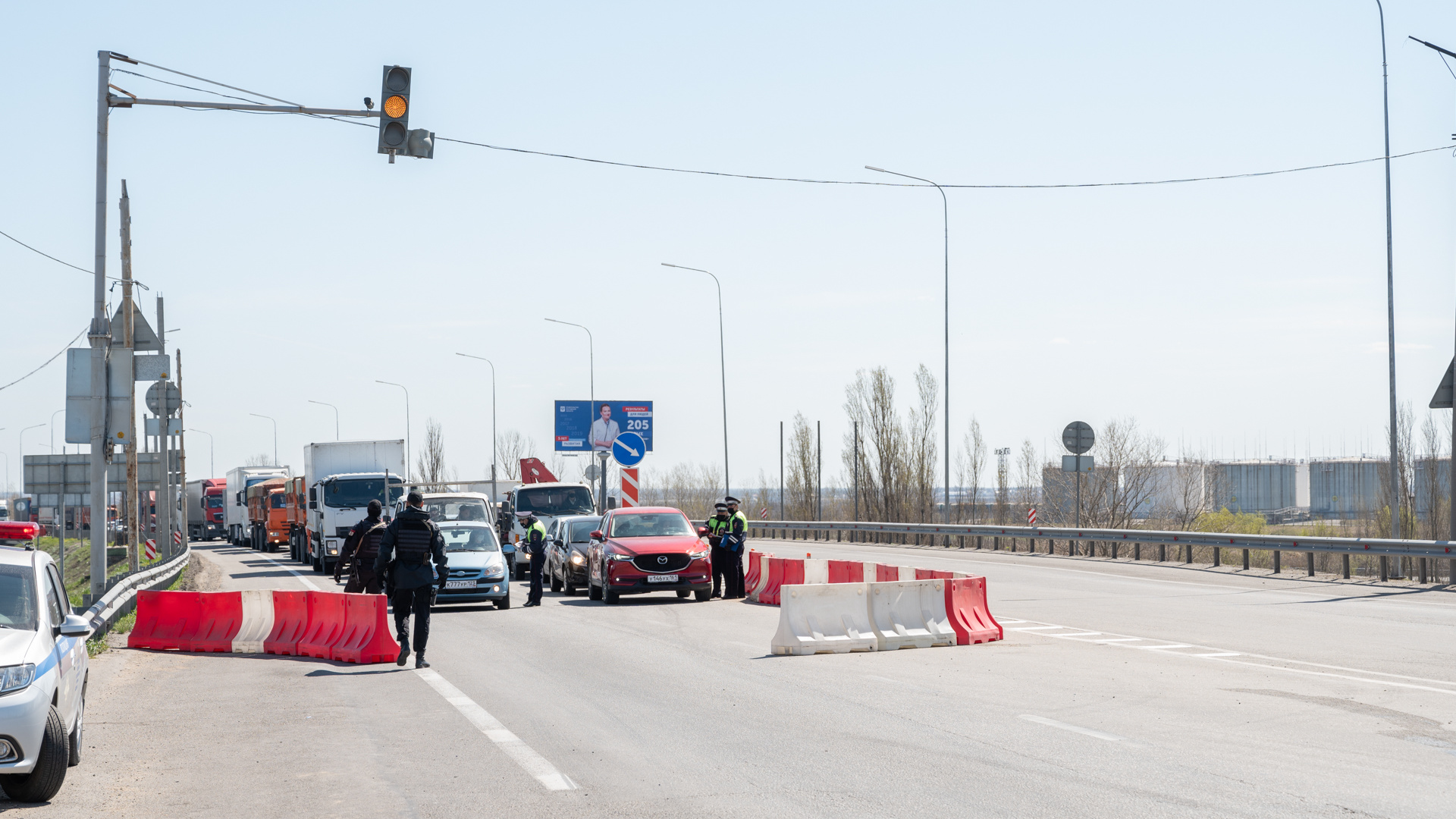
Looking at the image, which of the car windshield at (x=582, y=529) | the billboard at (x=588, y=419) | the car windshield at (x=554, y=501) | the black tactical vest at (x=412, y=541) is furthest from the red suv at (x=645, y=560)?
the billboard at (x=588, y=419)

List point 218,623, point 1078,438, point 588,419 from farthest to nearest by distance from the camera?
point 588,419 < point 1078,438 < point 218,623

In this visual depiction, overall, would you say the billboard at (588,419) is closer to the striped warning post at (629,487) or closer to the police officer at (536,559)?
the striped warning post at (629,487)

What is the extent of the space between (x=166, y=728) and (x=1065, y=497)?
56299mm

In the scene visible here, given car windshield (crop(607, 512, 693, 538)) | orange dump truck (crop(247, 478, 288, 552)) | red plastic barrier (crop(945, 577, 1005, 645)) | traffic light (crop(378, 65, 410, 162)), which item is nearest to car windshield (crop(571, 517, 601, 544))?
car windshield (crop(607, 512, 693, 538))

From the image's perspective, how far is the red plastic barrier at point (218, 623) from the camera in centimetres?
1645

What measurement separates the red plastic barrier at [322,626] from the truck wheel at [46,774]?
25.3ft

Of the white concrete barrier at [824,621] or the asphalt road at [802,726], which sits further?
the white concrete barrier at [824,621]

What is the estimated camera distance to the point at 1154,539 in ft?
104

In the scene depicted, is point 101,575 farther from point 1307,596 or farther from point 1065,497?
point 1065,497

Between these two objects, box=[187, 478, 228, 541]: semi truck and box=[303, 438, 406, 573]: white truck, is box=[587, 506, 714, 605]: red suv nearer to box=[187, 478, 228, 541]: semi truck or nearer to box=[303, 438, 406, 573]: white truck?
box=[303, 438, 406, 573]: white truck

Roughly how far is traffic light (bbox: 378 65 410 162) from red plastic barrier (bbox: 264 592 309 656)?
5.18 m

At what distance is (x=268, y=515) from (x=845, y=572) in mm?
36009

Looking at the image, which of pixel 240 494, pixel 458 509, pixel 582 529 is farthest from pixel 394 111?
pixel 240 494

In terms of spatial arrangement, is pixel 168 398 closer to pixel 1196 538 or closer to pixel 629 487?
pixel 629 487
